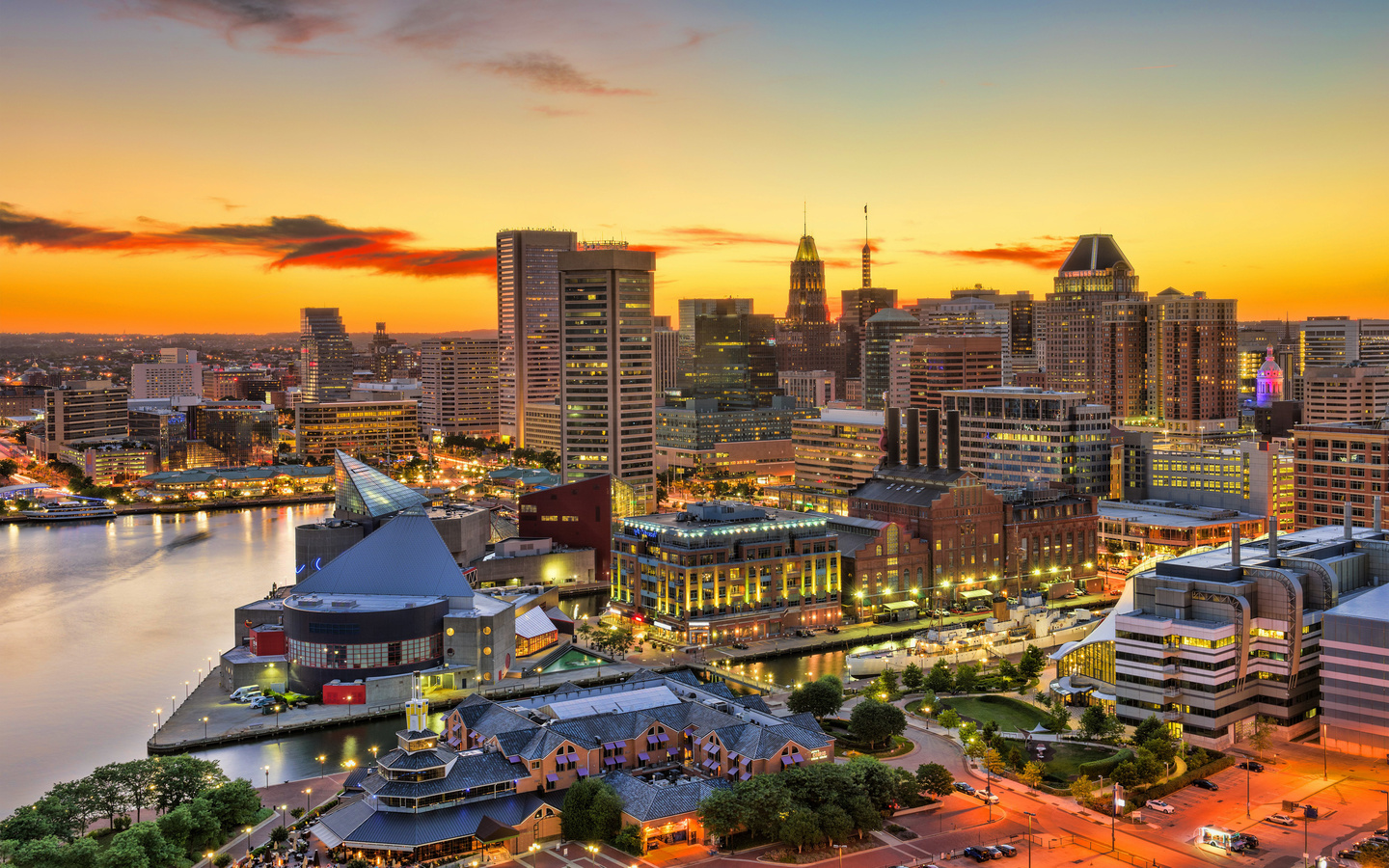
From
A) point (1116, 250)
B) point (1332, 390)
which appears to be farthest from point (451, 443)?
point (1332, 390)

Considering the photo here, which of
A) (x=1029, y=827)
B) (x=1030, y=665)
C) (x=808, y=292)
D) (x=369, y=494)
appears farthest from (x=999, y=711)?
(x=808, y=292)

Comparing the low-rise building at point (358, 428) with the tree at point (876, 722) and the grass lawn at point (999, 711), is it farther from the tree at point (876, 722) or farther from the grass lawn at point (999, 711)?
the tree at point (876, 722)

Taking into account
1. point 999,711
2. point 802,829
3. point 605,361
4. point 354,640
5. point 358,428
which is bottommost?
point 999,711

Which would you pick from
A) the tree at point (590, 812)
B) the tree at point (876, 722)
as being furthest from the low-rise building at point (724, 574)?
the tree at point (590, 812)

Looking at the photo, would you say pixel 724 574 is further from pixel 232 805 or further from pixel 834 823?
pixel 232 805

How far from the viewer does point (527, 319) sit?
Answer: 139250mm

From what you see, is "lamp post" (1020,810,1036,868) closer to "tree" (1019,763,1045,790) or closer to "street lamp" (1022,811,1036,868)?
"street lamp" (1022,811,1036,868)

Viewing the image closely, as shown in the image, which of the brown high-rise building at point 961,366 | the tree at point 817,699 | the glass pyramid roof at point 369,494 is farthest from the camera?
the brown high-rise building at point 961,366

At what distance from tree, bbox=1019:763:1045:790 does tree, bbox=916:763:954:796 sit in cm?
227

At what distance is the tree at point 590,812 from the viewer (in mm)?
28578

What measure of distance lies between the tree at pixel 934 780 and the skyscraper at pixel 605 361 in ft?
164

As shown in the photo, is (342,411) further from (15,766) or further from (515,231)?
(15,766)

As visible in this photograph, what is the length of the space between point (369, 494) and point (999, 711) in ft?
106

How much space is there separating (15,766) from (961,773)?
25.7 m
